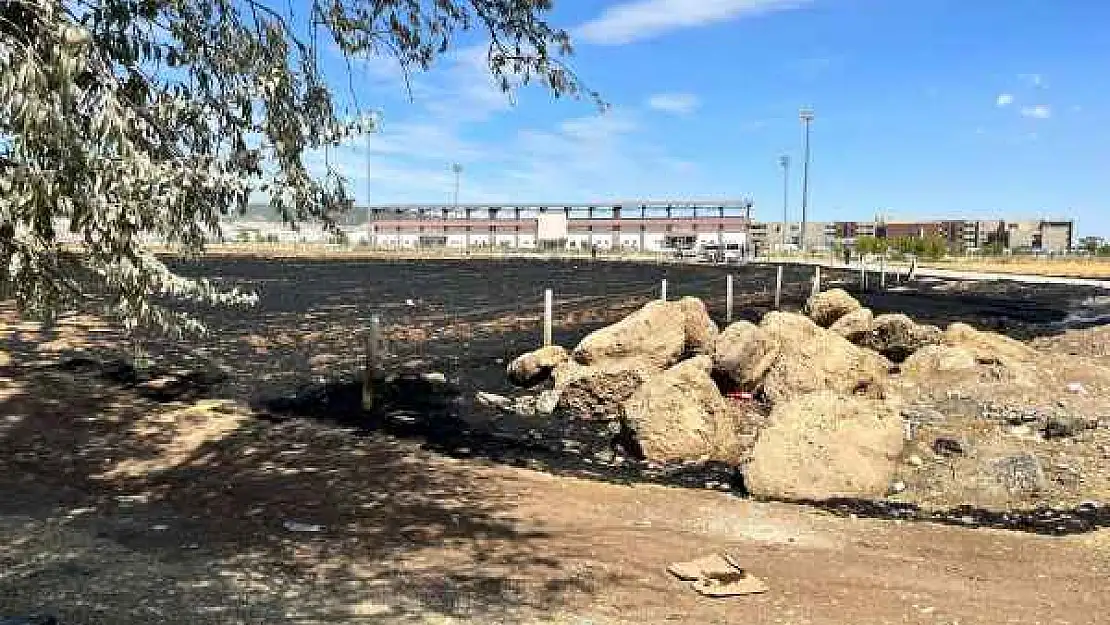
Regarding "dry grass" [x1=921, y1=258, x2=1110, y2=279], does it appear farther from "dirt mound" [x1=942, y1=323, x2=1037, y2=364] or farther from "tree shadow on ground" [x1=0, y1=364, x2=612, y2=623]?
"tree shadow on ground" [x1=0, y1=364, x2=612, y2=623]

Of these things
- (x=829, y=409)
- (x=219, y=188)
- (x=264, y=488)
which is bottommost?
(x=264, y=488)

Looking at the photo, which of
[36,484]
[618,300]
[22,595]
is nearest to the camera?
[22,595]

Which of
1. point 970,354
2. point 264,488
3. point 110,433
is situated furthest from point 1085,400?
point 110,433

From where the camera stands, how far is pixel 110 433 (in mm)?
10508

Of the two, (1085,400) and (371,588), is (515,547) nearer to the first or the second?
(371,588)

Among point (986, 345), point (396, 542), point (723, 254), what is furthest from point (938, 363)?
point (723, 254)

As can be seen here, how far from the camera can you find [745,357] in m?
12.6

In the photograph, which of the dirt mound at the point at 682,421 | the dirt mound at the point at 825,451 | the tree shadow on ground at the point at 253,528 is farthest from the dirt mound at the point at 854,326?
the tree shadow on ground at the point at 253,528

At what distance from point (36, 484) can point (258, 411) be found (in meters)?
3.85

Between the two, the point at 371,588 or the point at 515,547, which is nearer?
the point at 371,588

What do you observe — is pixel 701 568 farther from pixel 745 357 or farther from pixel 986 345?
pixel 986 345

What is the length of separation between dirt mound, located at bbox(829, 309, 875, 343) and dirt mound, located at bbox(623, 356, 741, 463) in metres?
5.40

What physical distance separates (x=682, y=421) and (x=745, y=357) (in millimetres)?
2576

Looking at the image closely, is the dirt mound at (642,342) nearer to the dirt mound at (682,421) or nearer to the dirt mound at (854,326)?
the dirt mound at (682,421)
